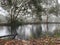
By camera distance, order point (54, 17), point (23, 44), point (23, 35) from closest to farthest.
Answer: point (23, 44) → point (23, 35) → point (54, 17)

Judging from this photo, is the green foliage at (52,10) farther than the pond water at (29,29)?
Yes

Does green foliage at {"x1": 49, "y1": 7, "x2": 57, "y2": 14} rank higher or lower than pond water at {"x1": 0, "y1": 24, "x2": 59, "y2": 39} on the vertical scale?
higher

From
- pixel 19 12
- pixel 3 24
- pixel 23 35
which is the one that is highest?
pixel 19 12

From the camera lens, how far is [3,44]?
8.81 ft

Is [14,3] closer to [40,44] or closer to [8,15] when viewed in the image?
[8,15]

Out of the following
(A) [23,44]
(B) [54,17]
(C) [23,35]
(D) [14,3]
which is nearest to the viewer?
(A) [23,44]

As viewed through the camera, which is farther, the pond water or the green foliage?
the green foliage

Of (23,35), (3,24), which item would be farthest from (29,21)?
(3,24)

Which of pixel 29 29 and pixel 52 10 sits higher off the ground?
pixel 52 10

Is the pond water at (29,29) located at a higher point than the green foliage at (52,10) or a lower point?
lower

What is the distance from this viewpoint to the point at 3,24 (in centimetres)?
548

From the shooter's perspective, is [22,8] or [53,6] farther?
[53,6]

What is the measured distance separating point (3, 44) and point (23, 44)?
348 mm

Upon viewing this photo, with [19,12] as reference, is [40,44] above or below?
below
